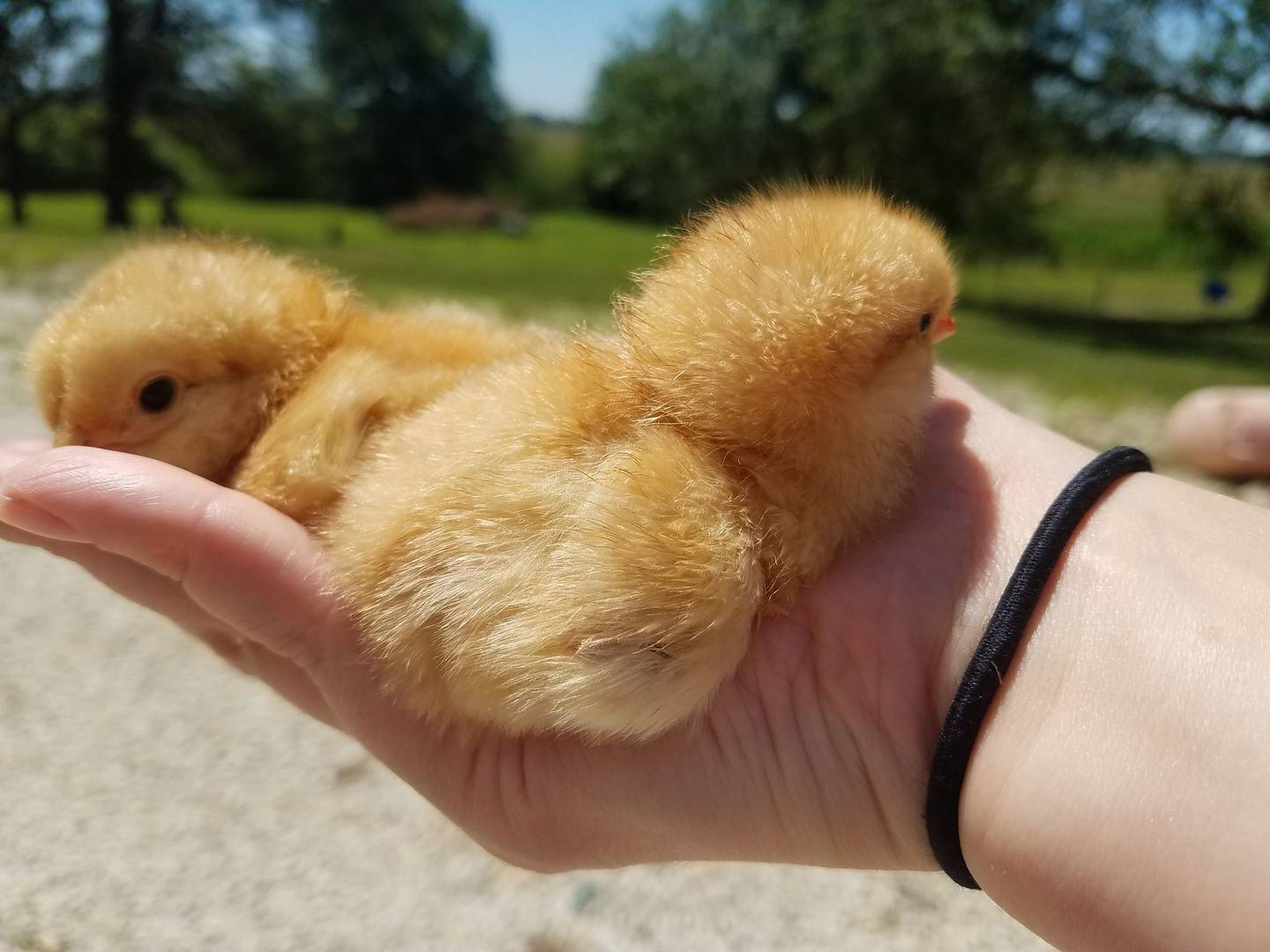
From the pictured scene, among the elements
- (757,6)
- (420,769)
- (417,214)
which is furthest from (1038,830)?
(417,214)

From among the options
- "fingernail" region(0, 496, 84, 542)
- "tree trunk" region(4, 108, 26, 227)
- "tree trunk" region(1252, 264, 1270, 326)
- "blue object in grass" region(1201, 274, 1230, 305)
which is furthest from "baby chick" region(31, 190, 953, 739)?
"tree trunk" region(1252, 264, 1270, 326)

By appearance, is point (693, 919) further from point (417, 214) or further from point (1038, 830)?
point (417, 214)

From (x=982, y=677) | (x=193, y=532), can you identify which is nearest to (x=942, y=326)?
(x=982, y=677)

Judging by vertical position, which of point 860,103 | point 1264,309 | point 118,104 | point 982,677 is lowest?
point 1264,309

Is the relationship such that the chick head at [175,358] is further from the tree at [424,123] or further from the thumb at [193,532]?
the tree at [424,123]

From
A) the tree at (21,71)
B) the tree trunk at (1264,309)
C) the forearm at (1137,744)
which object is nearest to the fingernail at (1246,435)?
the forearm at (1137,744)

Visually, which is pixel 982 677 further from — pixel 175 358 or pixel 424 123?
pixel 424 123
